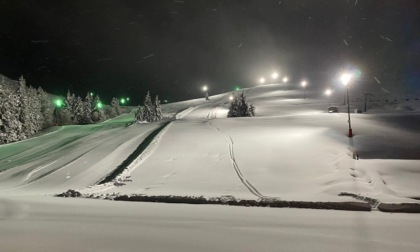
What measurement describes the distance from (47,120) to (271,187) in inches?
3344

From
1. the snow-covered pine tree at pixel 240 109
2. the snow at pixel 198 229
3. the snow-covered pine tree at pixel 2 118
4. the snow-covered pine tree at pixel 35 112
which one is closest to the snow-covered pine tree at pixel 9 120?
the snow-covered pine tree at pixel 2 118

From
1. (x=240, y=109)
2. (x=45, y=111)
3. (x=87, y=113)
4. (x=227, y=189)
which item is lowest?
(x=227, y=189)

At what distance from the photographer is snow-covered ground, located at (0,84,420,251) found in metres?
6.78

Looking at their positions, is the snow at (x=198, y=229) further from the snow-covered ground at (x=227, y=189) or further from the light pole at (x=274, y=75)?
the light pole at (x=274, y=75)

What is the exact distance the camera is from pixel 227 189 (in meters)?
15.0

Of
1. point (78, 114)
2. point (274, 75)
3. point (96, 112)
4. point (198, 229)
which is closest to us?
point (198, 229)

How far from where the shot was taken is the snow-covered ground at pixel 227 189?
6.78 m

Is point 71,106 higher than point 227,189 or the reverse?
higher

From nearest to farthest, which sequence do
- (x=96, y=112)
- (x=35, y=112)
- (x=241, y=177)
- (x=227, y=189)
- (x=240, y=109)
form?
(x=227, y=189)
(x=241, y=177)
(x=240, y=109)
(x=35, y=112)
(x=96, y=112)

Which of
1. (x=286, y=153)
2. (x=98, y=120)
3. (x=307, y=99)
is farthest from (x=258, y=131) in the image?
(x=98, y=120)

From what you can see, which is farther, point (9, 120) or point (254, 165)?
point (9, 120)

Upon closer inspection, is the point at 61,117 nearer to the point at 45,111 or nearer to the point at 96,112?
the point at 45,111

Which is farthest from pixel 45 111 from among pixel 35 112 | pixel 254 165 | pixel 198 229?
pixel 198 229

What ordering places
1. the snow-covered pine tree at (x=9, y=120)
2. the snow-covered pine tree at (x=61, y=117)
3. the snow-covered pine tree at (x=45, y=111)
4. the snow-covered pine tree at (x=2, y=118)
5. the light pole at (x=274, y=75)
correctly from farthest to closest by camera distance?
1. the light pole at (x=274, y=75)
2. the snow-covered pine tree at (x=61, y=117)
3. the snow-covered pine tree at (x=45, y=111)
4. the snow-covered pine tree at (x=9, y=120)
5. the snow-covered pine tree at (x=2, y=118)
